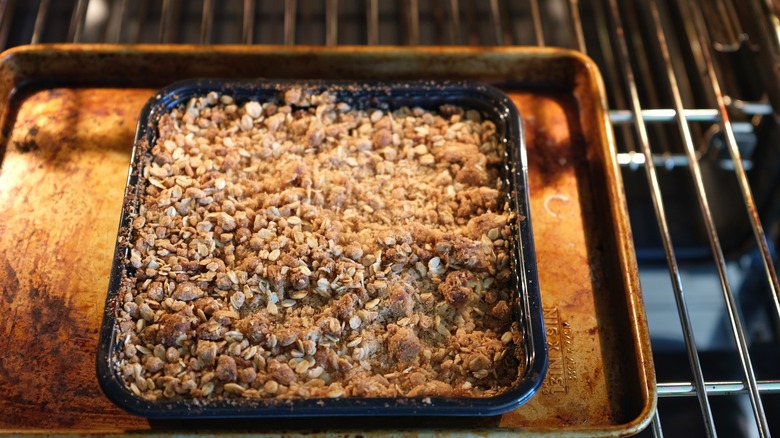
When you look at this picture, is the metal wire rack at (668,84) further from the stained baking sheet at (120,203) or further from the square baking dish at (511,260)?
the square baking dish at (511,260)

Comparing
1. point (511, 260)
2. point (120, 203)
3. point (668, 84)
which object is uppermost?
point (668, 84)

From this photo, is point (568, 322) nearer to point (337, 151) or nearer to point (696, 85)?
point (337, 151)

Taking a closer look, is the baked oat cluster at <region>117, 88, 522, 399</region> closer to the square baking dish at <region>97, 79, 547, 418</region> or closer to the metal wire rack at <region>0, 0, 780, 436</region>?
the square baking dish at <region>97, 79, 547, 418</region>

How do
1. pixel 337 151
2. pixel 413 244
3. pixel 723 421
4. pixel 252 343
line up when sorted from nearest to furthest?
1. pixel 252 343
2. pixel 413 244
3. pixel 337 151
4. pixel 723 421

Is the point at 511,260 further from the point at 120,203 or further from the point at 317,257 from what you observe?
the point at 120,203

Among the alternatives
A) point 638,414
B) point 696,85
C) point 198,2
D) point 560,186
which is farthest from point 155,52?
point 696,85

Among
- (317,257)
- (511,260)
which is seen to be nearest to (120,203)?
(317,257)

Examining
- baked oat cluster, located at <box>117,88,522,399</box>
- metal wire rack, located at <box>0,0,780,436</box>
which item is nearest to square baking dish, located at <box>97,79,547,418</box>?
baked oat cluster, located at <box>117,88,522,399</box>
